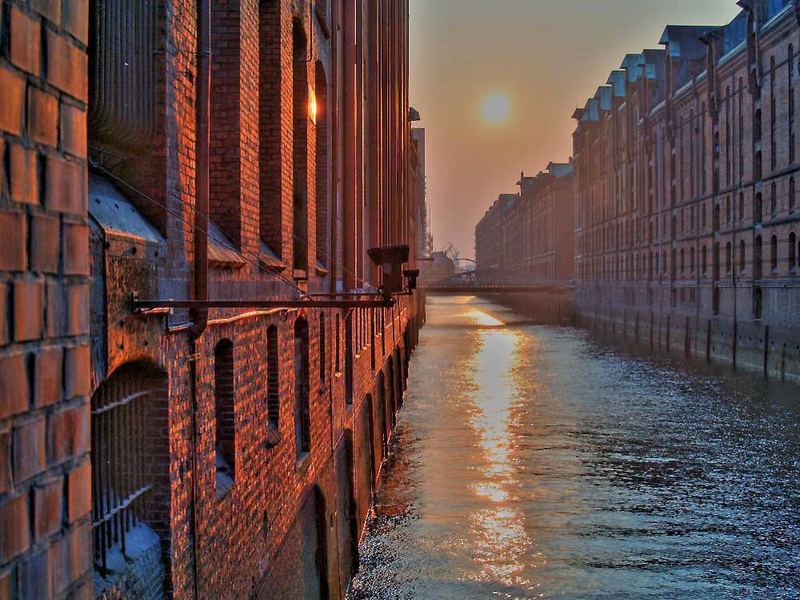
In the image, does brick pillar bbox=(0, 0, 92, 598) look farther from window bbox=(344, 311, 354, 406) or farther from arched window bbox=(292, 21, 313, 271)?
window bbox=(344, 311, 354, 406)

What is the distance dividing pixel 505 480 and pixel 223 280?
13.5 m

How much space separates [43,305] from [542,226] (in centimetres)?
10021

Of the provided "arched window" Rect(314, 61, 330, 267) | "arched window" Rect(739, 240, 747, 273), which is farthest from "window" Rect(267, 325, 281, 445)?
"arched window" Rect(739, 240, 747, 273)

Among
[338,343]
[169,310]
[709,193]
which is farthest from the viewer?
[709,193]

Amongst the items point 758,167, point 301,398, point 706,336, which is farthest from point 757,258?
point 301,398

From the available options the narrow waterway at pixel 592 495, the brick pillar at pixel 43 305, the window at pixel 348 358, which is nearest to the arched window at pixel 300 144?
the window at pixel 348 358

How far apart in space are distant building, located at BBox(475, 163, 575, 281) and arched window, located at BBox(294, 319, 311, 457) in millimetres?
82993

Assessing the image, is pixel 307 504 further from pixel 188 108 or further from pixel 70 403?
pixel 70 403

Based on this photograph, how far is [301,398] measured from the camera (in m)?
9.14

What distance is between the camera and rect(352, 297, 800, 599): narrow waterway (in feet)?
42.3

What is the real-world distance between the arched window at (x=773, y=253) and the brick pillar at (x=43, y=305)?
3549 cm

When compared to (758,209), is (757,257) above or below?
below

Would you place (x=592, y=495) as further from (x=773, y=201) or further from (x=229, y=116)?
(x=773, y=201)

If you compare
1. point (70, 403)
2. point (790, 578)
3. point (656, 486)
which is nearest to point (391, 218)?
point (656, 486)
